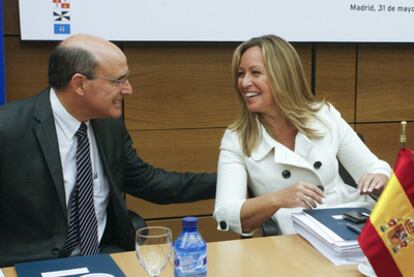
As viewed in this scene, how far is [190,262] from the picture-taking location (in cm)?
149

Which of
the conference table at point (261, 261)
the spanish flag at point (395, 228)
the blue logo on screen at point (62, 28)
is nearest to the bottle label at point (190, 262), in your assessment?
the conference table at point (261, 261)

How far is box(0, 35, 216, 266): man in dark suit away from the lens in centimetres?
216

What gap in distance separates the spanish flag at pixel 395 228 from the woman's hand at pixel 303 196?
2.32 feet

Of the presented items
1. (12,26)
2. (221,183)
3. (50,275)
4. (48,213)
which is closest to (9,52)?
(12,26)

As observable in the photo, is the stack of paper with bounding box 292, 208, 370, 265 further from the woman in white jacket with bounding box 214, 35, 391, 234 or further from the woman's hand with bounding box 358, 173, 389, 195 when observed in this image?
the woman in white jacket with bounding box 214, 35, 391, 234

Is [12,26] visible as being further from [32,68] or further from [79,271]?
[79,271]

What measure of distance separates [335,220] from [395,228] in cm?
65

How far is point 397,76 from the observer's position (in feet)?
12.7

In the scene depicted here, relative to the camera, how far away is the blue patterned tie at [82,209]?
2252 millimetres

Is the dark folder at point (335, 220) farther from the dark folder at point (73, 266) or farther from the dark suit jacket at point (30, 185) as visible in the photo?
the dark suit jacket at point (30, 185)

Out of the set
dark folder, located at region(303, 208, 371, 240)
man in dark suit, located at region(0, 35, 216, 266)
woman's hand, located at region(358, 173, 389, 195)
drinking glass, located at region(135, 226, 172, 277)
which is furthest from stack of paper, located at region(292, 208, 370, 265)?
man in dark suit, located at region(0, 35, 216, 266)

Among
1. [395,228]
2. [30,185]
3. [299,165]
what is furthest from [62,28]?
[395,228]

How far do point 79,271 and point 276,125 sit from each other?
4.29ft

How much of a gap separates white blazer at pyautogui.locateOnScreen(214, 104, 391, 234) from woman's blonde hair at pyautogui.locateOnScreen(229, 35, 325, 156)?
4cm
